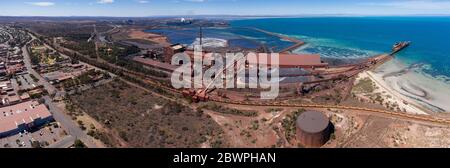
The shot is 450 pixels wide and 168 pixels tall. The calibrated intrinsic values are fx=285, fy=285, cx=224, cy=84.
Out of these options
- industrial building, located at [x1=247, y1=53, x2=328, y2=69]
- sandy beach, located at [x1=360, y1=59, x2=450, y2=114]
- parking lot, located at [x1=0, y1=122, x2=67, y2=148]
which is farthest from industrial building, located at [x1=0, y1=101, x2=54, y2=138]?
sandy beach, located at [x1=360, y1=59, x2=450, y2=114]

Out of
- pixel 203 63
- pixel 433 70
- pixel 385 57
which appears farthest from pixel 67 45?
pixel 433 70

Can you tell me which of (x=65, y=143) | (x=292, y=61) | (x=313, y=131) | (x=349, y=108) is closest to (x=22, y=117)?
(x=65, y=143)

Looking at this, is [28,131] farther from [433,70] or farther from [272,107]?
[433,70]

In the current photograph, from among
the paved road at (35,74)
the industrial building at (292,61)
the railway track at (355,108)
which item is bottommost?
the railway track at (355,108)

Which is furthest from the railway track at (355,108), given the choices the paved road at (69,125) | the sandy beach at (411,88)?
the paved road at (69,125)

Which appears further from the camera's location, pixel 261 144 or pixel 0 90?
pixel 0 90

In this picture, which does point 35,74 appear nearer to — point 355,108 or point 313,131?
point 313,131

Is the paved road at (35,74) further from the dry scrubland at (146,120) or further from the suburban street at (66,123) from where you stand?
the dry scrubland at (146,120)
